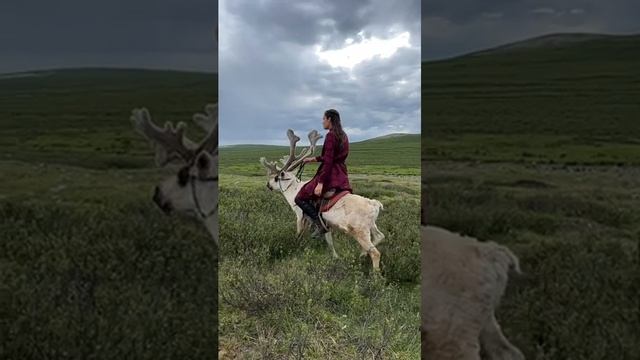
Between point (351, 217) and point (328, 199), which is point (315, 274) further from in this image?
point (328, 199)

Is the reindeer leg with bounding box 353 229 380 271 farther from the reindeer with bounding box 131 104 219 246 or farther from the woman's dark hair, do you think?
the reindeer with bounding box 131 104 219 246

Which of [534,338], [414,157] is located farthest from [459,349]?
[414,157]

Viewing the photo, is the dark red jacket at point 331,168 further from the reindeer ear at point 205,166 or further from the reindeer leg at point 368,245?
the reindeer ear at point 205,166

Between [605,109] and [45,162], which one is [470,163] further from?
[45,162]

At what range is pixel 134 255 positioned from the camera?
3596 millimetres

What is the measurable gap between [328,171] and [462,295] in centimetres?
425

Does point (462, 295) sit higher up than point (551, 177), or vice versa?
point (551, 177)

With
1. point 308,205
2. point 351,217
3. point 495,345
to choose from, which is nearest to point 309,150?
point 308,205

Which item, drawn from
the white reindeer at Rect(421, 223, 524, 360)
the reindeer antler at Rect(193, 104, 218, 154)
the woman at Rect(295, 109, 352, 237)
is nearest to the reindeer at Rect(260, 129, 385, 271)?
the woman at Rect(295, 109, 352, 237)

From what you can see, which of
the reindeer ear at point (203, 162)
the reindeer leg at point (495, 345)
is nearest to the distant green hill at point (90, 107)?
the reindeer ear at point (203, 162)

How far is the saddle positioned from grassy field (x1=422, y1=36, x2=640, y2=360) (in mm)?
4021

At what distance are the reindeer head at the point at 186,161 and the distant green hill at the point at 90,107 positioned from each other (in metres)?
0.06

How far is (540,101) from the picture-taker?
10.9 feet

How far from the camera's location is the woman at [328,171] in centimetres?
694
